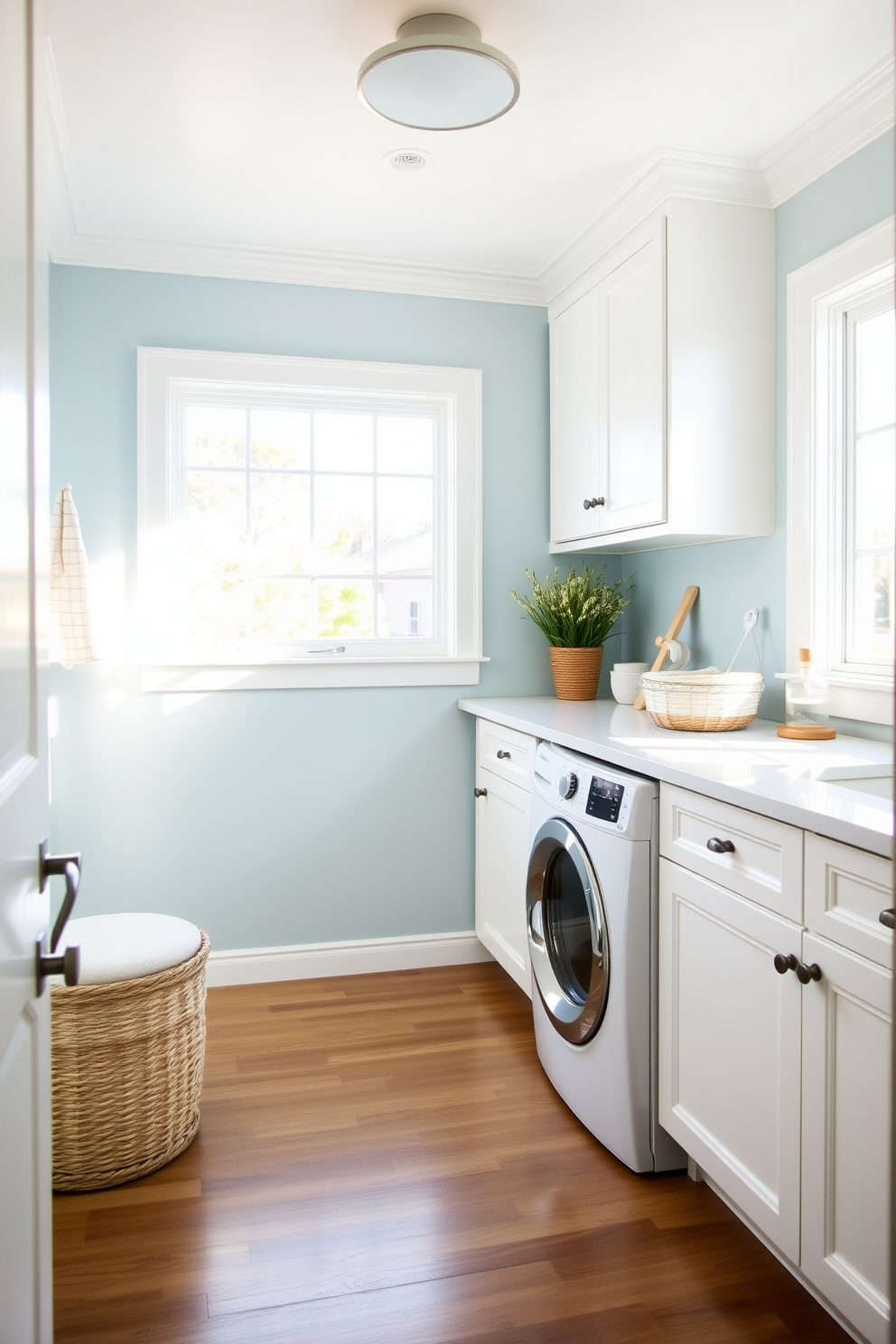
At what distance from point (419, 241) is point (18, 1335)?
2933mm

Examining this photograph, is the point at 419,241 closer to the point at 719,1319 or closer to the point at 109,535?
the point at 109,535

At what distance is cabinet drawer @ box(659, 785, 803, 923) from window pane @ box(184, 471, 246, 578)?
1.84 m

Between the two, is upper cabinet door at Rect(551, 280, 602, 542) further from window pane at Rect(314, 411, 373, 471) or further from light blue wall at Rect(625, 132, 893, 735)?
window pane at Rect(314, 411, 373, 471)

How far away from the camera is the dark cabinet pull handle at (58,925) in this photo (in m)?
0.96

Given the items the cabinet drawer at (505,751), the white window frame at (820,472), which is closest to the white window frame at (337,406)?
the cabinet drawer at (505,751)

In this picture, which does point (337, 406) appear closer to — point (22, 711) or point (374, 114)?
point (374, 114)

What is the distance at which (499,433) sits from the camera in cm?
339

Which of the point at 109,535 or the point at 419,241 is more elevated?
the point at 419,241

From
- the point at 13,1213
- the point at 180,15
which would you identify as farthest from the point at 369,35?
the point at 13,1213

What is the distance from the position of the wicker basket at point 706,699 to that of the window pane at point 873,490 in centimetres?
43

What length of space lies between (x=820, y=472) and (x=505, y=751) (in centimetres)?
121

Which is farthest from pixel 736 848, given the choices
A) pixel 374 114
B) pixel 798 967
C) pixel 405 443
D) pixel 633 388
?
pixel 405 443

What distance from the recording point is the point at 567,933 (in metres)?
2.31

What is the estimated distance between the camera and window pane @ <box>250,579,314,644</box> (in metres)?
3.22
